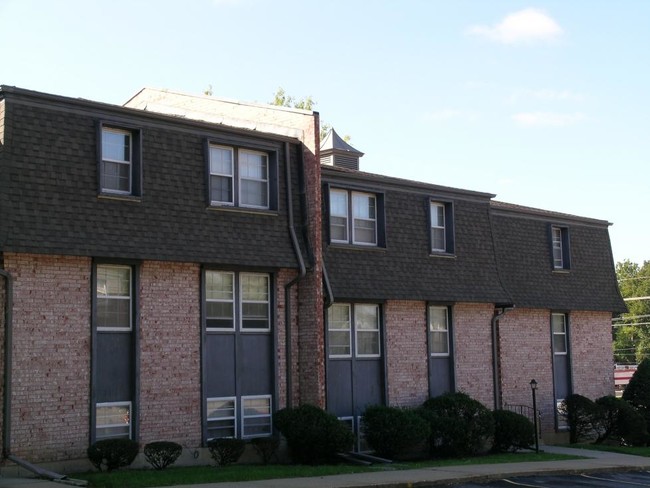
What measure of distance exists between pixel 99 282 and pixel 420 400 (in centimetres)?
992

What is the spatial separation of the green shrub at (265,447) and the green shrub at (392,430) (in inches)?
106

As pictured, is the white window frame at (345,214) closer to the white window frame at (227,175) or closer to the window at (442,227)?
the window at (442,227)

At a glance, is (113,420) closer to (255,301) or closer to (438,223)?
(255,301)

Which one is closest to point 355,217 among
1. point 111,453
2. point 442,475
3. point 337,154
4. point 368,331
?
point 368,331

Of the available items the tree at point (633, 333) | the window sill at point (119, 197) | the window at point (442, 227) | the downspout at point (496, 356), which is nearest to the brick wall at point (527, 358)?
the downspout at point (496, 356)

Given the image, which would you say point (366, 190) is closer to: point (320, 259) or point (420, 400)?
point (320, 259)

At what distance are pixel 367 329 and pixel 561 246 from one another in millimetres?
9595

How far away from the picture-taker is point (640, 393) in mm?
30641

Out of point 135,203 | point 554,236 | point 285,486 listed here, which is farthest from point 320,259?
point 554,236

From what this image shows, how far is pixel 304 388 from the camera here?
74.6 feet

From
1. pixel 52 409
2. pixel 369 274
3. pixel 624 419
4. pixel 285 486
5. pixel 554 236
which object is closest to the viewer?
pixel 285 486

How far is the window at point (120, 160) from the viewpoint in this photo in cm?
2017

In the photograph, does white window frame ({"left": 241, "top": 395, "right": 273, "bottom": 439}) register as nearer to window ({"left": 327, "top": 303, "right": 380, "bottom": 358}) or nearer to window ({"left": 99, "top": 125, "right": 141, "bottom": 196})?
window ({"left": 327, "top": 303, "right": 380, "bottom": 358})

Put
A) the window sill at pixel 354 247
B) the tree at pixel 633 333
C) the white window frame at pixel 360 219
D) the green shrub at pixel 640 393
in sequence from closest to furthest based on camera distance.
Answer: the window sill at pixel 354 247, the white window frame at pixel 360 219, the green shrub at pixel 640 393, the tree at pixel 633 333
